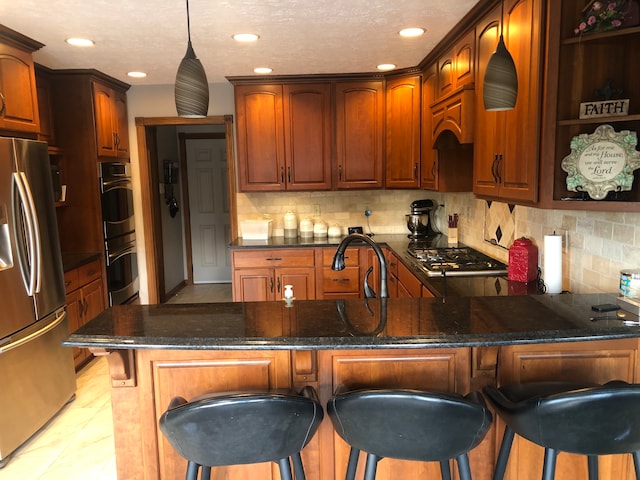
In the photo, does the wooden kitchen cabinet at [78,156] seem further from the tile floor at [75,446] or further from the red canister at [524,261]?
the red canister at [524,261]

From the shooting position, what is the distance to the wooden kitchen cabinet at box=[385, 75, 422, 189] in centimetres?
404

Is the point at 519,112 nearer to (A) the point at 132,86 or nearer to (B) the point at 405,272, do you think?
(B) the point at 405,272

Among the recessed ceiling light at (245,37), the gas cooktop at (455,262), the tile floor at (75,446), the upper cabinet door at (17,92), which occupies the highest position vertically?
the recessed ceiling light at (245,37)

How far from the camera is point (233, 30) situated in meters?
2.80

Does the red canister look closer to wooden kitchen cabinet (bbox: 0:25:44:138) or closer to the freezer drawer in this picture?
the freezer drawer

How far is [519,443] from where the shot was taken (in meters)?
1.71

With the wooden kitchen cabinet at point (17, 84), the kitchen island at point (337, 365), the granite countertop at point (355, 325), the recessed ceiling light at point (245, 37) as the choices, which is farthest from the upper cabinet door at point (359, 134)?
the kitchen island at point (337, 365)

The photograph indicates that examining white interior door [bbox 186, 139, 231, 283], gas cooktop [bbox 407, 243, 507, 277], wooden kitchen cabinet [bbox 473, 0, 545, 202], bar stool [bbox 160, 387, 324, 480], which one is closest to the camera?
bar stool [bbox 160, 387, 324, 480]

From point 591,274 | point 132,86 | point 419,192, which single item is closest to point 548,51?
point 591,274

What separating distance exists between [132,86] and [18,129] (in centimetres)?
177

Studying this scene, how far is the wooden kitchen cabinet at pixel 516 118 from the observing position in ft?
6.35

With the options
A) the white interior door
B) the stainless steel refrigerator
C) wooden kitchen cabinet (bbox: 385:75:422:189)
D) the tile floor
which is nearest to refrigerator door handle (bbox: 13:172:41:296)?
the stainless steel refrigerator

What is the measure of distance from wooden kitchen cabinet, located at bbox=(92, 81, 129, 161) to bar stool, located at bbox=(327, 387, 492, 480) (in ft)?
11.4

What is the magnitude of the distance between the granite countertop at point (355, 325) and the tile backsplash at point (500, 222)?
0.79 feet
